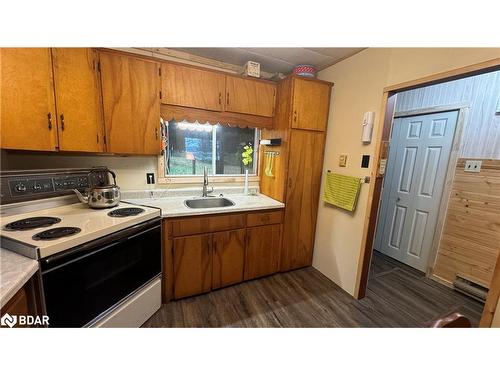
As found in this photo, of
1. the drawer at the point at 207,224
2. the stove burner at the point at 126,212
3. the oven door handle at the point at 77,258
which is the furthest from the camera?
the drawer at the point at 207,224

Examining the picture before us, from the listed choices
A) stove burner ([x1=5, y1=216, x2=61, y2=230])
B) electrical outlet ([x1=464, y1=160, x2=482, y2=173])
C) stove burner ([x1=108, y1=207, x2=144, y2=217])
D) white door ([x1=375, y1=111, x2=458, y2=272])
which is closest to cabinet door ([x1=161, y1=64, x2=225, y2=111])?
stove burner ([x1=108, y1=207, x2=144, y2=217])

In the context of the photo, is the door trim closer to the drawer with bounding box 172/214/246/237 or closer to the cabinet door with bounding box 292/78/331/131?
the cabinet door with bounding box 292/78/331/131

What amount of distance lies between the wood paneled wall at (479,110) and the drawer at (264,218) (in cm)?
210

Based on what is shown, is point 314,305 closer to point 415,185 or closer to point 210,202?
point 210,202

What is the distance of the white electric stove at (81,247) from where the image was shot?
38.7 inches

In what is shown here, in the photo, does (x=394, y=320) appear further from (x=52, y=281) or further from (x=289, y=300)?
(x=52, y=281)

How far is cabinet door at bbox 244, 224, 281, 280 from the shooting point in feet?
6.81

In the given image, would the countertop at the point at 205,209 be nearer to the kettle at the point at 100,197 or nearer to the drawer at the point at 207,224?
the drawer at the point at 207,224

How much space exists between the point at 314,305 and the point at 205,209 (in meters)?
1.38

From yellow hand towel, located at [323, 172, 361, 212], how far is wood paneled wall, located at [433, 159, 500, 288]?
4.11ft

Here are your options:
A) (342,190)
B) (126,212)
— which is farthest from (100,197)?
(342,190)

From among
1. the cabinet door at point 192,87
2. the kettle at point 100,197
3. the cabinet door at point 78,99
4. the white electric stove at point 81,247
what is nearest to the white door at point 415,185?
the cabinet door at point 192,87
